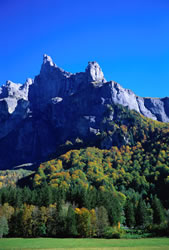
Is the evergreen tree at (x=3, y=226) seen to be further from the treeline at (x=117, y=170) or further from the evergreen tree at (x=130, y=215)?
the evergreen tree at (x=130, y=215)

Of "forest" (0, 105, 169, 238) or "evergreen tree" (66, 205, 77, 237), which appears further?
"forest" (0, 105, 169, 238)

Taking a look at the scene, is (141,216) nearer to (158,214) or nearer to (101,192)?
(158,214)

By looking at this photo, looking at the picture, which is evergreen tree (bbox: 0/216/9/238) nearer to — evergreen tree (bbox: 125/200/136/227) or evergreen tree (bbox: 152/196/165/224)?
evergreen tree (bbox: 125/200/136/227)

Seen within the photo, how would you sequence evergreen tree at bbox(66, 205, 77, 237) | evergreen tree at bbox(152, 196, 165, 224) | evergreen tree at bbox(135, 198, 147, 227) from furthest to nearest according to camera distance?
1. evergreen tree at bbox(135, 198, 147, 227)
2. evergreen tree at bbox(152, 196, 165, 224)
3. evergreen tree at bbox(66, 205, 77, 237)

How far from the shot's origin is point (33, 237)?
2552 inches

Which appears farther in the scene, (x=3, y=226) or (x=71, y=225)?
(x=71, y=225)

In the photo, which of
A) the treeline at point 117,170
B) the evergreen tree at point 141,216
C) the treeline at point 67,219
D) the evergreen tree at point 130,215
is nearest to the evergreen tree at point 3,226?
the treeline at point 67,219

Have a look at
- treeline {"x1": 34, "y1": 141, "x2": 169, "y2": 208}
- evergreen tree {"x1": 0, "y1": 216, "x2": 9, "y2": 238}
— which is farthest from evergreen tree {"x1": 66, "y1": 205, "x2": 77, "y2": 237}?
treeline {"x1": 34, "y1": 141, "x2": 169, "y2": 208}

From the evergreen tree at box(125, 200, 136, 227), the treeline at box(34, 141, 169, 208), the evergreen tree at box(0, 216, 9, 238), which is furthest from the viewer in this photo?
the treeline at box(34, 141, 169, 208)

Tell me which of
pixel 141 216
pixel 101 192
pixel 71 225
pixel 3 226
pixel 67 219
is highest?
pixel 101 192

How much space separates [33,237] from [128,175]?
263 feet

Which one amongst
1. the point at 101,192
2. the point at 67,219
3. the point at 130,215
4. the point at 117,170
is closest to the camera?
the point at 67,219

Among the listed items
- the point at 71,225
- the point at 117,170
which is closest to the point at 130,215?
the point at 71,225

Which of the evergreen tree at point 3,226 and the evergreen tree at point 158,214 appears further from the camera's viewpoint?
the evergreen tree at point 158,214
